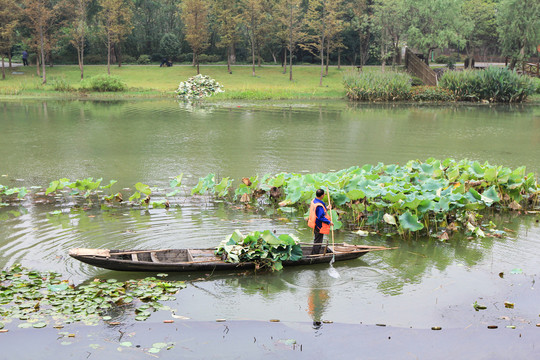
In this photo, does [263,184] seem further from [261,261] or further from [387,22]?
[387,22]

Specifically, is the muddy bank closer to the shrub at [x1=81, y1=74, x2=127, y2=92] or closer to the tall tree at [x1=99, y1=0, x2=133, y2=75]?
the shrub at [x1=81, y1=74, x2=127, y2=92]

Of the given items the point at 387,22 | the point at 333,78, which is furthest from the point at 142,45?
the point at 387,22

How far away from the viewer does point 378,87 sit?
37844 mm

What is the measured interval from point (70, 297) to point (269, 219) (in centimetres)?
519

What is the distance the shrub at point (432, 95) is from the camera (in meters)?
38.2

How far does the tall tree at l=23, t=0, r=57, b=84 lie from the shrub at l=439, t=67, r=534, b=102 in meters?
29.7

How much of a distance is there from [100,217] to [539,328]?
8.78 m

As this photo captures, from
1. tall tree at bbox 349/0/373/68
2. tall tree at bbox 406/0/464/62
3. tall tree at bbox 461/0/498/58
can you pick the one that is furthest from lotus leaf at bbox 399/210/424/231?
tall tree at bbox 461/0/498/58

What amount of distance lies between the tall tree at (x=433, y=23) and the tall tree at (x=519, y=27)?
3886mm

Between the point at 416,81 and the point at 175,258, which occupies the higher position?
the point at 416,81

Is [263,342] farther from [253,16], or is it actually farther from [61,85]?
[253,16]

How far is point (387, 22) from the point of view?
4316cm

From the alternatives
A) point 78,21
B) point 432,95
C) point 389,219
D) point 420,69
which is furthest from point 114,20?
point 389,219

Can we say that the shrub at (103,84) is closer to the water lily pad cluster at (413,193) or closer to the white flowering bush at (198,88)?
the white flowering bush at (198,88)
